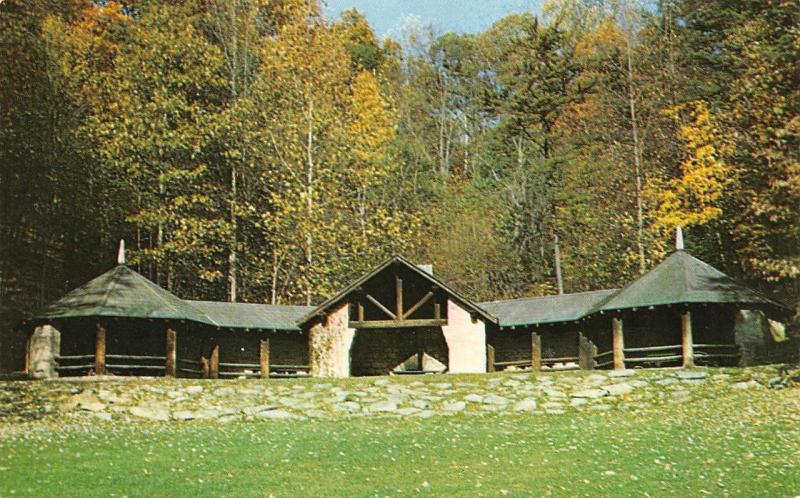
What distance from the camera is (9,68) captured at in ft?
125

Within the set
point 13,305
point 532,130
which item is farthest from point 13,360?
point 532,130

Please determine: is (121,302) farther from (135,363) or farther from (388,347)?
(388,347)

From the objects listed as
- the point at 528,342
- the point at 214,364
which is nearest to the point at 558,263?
the point at 528,342

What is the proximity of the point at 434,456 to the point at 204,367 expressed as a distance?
18.9 meters

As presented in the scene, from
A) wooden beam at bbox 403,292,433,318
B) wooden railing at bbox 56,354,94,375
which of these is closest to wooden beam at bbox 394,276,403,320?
wooden beam at bbox 403,292,433,318

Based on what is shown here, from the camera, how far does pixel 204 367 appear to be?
37.2 meters

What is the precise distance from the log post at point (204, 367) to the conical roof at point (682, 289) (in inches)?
560

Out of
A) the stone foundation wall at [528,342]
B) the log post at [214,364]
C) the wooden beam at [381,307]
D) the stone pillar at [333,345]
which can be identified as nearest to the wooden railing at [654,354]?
the stone foundation wall at [528,342]

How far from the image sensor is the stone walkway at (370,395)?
1057 inches

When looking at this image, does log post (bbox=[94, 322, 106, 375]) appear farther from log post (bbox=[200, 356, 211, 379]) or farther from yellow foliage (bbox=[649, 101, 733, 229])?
yellow foliage (bbox=[649, 101, 733, 229])

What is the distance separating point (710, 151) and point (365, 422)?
76.7 ft

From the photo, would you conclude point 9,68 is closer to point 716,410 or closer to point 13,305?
point 13,305

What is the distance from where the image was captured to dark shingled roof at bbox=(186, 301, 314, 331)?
3734 centimetres

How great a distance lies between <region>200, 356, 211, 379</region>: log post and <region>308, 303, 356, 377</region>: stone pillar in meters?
3.81
